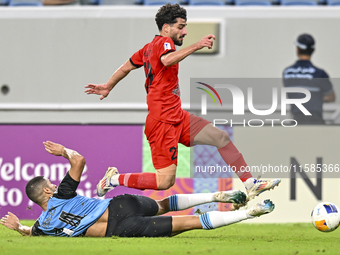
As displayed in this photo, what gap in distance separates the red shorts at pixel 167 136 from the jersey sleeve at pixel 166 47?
0.63 m

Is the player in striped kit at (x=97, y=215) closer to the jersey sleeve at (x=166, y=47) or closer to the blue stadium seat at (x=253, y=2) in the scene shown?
the jersey sleeve at (x=166, y=47)

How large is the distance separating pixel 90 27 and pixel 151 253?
19.1ft

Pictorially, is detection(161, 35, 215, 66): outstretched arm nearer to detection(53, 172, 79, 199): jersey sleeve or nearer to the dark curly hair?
the dark curly hair

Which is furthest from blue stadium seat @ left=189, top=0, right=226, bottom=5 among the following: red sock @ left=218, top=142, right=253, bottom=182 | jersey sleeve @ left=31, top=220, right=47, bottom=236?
jersey sleeve @ left=31, top=220, right=47, bottom=236

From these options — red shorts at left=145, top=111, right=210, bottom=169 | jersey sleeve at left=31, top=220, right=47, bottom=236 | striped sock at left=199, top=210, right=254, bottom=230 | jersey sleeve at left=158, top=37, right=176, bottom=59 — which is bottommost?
jersey sleeve at left=31, top=220, right=47, bottom=236

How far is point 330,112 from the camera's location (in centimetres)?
859

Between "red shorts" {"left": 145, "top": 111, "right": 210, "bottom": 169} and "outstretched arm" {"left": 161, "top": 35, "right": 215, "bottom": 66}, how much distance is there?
1.98ft

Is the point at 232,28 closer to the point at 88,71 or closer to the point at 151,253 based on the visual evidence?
the point at 88,71

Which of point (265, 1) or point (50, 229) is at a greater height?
point (265, 1)

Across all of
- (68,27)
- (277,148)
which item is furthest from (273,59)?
(68,27)

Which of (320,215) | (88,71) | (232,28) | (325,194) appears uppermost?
(232,28)

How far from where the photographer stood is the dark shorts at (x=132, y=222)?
4922mm

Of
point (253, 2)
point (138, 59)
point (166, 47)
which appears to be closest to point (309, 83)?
point (253, 2)

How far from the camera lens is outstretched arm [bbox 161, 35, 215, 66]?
15.4 feet
